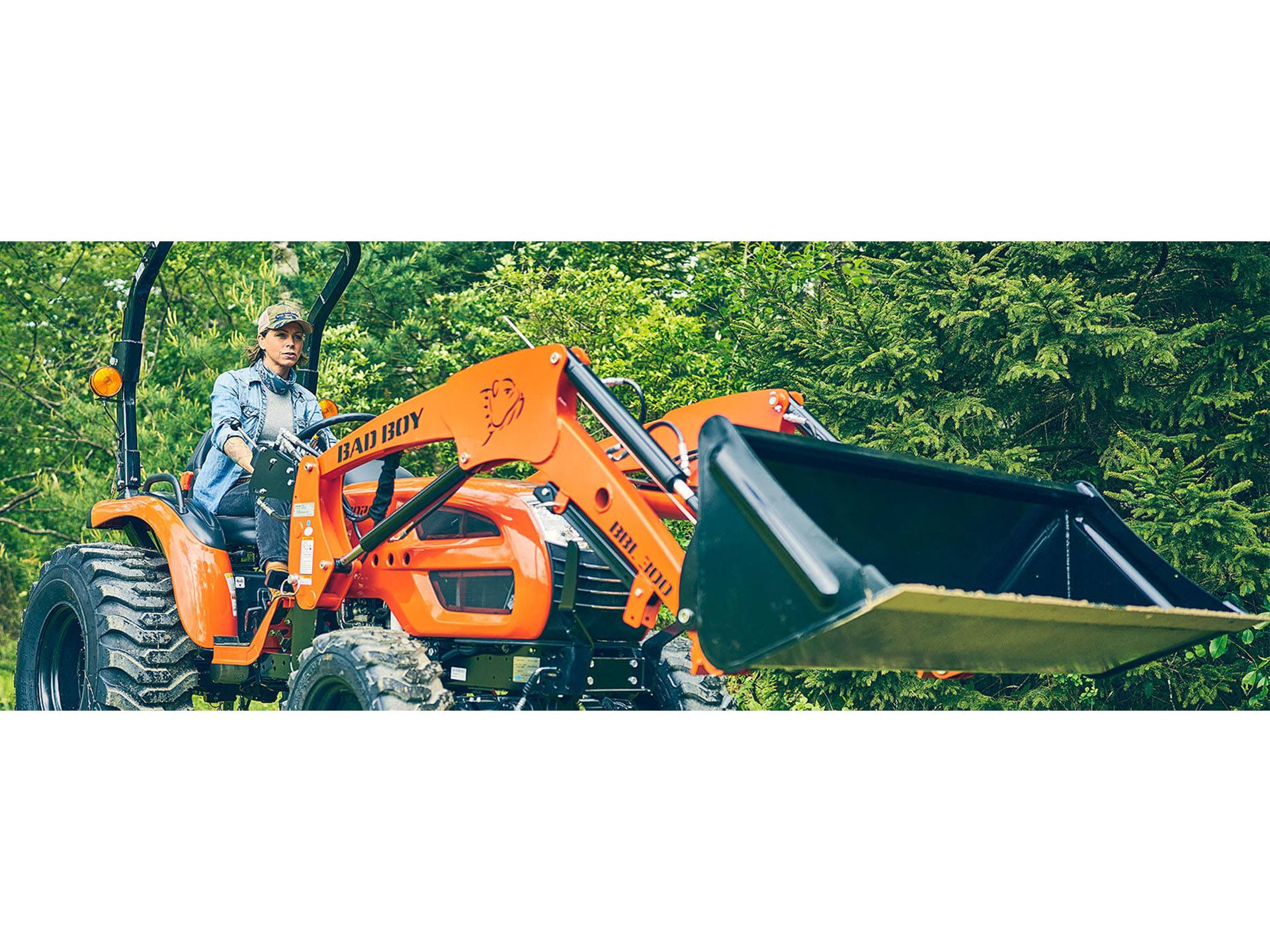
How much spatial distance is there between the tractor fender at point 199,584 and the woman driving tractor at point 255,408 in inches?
8.9

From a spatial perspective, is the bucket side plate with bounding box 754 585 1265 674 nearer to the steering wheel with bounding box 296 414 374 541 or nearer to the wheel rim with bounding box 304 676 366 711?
the wheel rim with bounding box 304 676 366 711

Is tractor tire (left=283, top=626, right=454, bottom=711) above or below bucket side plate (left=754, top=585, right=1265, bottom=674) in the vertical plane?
below

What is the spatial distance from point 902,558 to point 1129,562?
3.06ft

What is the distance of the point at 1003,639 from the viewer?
397cm

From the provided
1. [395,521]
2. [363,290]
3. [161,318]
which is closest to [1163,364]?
[395,521]

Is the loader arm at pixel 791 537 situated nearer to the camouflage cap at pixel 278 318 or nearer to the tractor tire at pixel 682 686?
the tractor tire at pixel 682 686

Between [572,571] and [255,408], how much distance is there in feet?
6.88

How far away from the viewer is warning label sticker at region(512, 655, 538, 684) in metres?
5.05

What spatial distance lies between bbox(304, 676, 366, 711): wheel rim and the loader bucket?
167cm

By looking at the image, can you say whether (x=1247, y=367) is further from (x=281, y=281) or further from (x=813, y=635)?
(x=281, y=281)

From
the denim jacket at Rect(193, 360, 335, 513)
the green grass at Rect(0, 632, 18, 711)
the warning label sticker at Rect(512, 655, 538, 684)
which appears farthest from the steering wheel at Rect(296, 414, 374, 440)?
the green grass at Rect(0, 632, 18, 711)

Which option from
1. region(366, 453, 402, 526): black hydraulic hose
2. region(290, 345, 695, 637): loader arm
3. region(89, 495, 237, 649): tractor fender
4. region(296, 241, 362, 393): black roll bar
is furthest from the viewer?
region(296, 241, 362, 393): black roll bar

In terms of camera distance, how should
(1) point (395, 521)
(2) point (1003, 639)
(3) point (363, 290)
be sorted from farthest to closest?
(3) point (363, 290) → (1) point (395, 521) → (2) point (1003, 639)

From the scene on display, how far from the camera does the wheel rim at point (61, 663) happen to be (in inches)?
257
